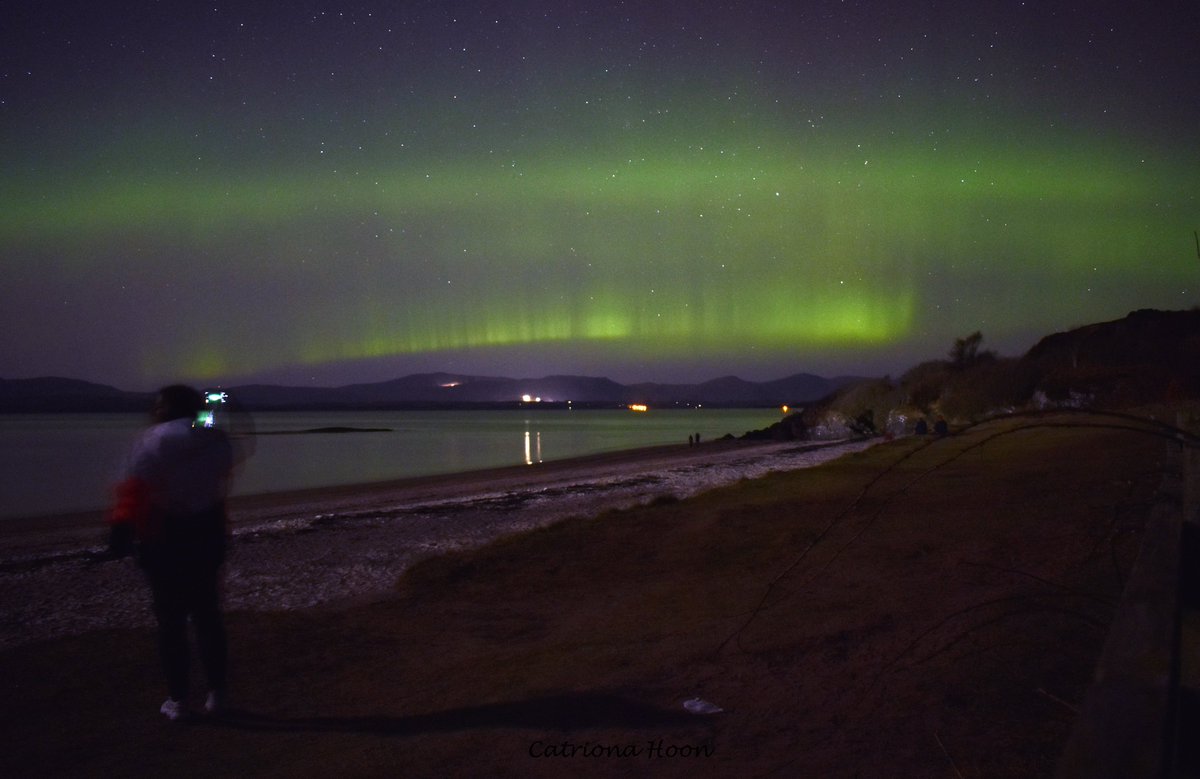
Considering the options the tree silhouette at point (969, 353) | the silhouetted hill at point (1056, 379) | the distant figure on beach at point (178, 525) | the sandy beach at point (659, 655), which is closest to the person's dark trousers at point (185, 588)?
the distant figure on beach at point (178, 525)

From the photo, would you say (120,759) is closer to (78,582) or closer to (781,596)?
(781,596)

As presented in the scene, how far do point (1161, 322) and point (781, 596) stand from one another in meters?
43.3

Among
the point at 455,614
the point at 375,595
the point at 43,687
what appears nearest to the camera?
the point at 43,687

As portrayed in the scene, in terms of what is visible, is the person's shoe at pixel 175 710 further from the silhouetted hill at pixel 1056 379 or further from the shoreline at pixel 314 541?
the silhouetted hill at pixel 1056 379

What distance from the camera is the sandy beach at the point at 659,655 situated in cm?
471

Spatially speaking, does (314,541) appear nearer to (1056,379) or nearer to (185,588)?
(185,588)

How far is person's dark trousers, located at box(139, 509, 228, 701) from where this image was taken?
571 cm

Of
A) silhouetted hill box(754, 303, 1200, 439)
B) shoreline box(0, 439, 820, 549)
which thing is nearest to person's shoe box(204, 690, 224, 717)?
shoreline box(0, 439, 820, 549)

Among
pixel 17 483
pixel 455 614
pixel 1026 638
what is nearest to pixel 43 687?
pixel 455 614

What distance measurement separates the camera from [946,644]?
568 centimetres

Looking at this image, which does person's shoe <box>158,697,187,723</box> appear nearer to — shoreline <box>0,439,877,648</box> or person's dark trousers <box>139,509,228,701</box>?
person's dark trousers <box>139,509,228,701</box>

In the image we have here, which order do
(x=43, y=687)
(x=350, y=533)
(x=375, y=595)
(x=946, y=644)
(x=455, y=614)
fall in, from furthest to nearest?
(x=350, y=533), (x=375, y=595), (x=455, y=614), (x=43, y=687), (x=946, y=644)

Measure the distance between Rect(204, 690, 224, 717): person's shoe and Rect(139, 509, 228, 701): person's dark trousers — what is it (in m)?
0.04

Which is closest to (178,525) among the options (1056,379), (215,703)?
(215,703)
